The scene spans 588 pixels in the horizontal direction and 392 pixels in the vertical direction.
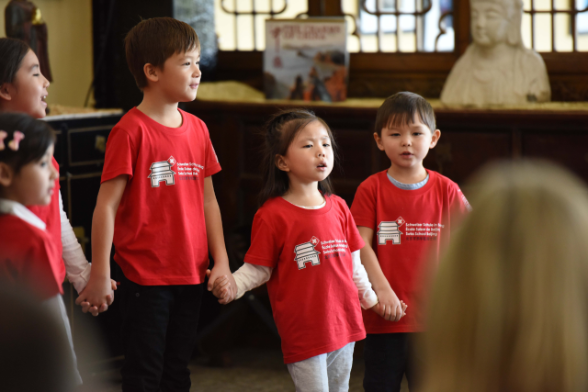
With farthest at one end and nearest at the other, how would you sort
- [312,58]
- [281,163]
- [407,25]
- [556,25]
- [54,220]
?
[407,25] → [312,58] → [556,25] → [281,163] → [54,220]

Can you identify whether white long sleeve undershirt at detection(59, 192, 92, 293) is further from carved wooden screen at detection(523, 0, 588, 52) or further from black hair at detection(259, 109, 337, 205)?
carved wooden screen at detection(523, 0, 588, 52)

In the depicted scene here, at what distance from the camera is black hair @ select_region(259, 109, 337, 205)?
2.01 m

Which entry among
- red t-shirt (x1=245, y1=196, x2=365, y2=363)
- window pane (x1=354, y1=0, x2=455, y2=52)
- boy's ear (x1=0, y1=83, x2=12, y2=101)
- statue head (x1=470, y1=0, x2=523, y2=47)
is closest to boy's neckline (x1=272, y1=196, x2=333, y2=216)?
red t-shirt (x1=245, y1=196, x2=365, y2=363)

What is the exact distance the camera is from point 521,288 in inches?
30.9

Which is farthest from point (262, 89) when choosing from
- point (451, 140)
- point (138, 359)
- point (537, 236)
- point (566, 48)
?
point (537, 236)

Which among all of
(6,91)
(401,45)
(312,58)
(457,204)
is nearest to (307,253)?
(457,204)

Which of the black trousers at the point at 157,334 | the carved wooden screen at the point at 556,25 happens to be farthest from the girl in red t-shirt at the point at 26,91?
the carved wooden screen at the point at 556,25

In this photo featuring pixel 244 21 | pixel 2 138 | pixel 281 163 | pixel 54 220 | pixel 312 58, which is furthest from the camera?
pixel 244 21

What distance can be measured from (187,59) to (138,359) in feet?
2.71

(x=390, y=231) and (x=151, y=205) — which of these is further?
(x=390, y=231)

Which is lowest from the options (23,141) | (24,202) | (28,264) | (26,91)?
(28,264)

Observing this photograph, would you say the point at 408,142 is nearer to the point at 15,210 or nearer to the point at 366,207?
the point at 366,207

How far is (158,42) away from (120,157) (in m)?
0.33

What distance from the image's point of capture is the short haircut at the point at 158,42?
1.96 m
